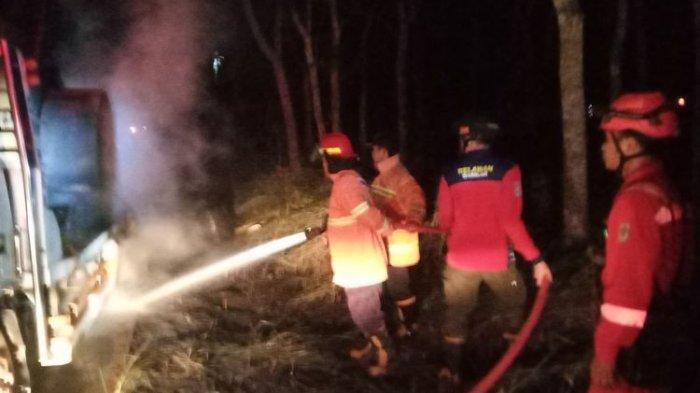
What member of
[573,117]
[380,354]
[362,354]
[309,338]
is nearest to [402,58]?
[573,117]

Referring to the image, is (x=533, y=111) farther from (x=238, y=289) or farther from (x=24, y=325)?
(x=24, y=325)

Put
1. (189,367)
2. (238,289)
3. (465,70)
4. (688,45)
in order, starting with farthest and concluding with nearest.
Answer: (465,70) → (688,45) → (238,289) → (189,367)

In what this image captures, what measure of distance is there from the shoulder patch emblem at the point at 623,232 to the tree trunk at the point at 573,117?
4.93m

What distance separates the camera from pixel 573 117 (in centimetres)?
774

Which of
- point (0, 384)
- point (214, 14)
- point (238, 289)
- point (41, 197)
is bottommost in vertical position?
point (238, 289)

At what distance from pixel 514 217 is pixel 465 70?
24.9 meters

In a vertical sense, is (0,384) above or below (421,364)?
above

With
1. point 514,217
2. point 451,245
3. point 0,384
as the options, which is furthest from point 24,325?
point 514,217

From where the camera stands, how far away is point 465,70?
29.0 metres

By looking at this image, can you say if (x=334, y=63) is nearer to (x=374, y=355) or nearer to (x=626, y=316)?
(x=374, y=355)

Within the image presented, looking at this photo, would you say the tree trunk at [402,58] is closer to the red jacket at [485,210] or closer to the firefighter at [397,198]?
the firefighter at [397,198]

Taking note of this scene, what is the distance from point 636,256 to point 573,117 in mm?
5065

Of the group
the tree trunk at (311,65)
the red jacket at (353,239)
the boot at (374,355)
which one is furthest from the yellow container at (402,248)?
the tree trunk at (311,65)

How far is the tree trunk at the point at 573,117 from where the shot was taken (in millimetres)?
7535
